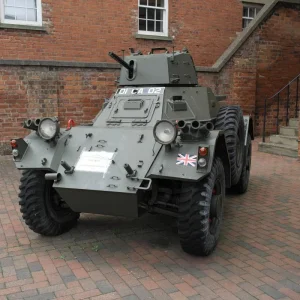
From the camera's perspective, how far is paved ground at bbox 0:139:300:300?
321cm

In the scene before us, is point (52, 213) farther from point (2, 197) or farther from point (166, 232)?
point (2, 197)

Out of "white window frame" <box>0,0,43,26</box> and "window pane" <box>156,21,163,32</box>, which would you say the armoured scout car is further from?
"window pane" <box>156,21,163,32</box>

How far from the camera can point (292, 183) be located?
693 centimetres

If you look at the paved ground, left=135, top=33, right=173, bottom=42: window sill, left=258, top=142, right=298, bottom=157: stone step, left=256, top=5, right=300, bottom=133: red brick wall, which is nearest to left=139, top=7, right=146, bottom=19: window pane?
left=135, top=33, right=173, bottom=42: window sill

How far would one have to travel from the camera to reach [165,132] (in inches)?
141

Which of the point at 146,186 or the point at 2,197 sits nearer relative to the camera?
the point at 146,186

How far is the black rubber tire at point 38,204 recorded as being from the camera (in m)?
4.05

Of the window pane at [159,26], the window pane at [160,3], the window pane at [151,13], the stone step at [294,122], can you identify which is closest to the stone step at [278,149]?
the stone step at [294,122]

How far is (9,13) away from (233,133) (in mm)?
8315

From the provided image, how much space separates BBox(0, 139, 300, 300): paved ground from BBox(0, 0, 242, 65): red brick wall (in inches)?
268

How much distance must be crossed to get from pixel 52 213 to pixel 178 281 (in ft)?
5.30

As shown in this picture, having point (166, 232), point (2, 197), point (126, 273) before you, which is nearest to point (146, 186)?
point (126, 273)

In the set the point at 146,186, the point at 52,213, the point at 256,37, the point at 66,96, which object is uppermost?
the point at 256,37

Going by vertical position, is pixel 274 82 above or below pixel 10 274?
above
